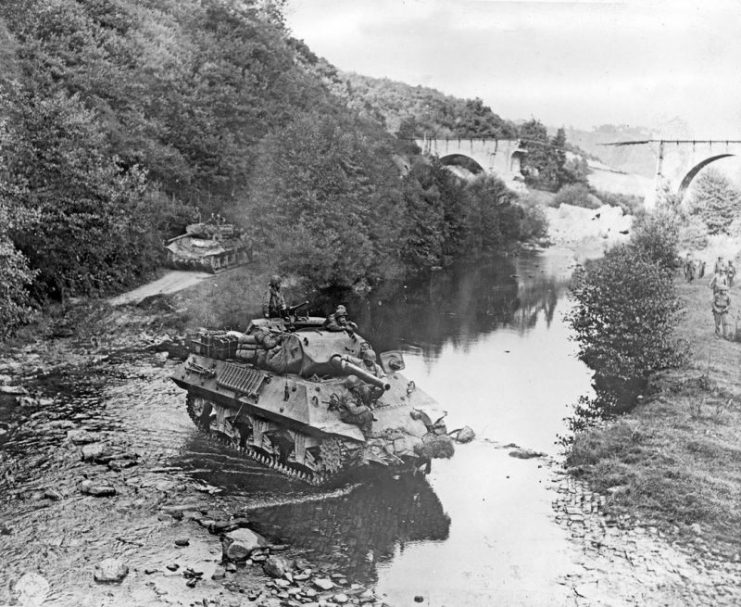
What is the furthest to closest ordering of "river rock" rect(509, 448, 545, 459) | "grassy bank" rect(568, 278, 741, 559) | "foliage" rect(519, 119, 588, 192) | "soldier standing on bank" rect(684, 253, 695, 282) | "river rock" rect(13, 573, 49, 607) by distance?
"foliage" rect(519, 119, 588, 192), "soldier standing on bank" rect(684, 253, 695, 282), "river rock" rect(509, 448, 545, 459), "grassy bank" rect(568, 278, 741, 559), "river rock" rect(13, 573, 49, 607)

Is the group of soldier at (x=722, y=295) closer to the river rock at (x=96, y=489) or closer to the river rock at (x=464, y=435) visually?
the river rock at (x=464, y=435)

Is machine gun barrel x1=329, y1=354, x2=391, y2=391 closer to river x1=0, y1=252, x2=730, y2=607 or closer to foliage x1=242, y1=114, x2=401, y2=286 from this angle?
river x1=0, y1=252, x2=730, y2=607

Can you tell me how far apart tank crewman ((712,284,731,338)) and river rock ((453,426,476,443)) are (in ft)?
30.6

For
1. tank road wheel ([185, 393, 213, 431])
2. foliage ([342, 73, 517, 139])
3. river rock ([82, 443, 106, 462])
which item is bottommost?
river rock ([82, 443, 106, 462])

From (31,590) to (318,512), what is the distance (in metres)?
5.20

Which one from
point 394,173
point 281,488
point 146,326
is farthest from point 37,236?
point 394,173

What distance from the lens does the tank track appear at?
1527 centimetres

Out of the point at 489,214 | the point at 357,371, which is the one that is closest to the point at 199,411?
the point at 357,371

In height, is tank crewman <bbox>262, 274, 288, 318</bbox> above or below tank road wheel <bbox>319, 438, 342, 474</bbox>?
above

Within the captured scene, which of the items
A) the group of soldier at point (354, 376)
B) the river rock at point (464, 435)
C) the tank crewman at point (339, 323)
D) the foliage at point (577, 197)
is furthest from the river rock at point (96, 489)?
the foliage at point (577, 197)

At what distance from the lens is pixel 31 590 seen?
451 inches

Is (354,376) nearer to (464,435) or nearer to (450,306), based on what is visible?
(464,435)

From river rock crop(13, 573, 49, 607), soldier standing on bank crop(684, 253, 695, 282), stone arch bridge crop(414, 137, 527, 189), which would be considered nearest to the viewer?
river rock crop(13, 573, 49, 607)

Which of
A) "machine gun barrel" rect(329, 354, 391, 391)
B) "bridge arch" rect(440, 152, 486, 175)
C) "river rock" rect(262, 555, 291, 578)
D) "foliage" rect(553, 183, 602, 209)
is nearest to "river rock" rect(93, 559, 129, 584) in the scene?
"river rock" rect(262, 555, 291, 578)
